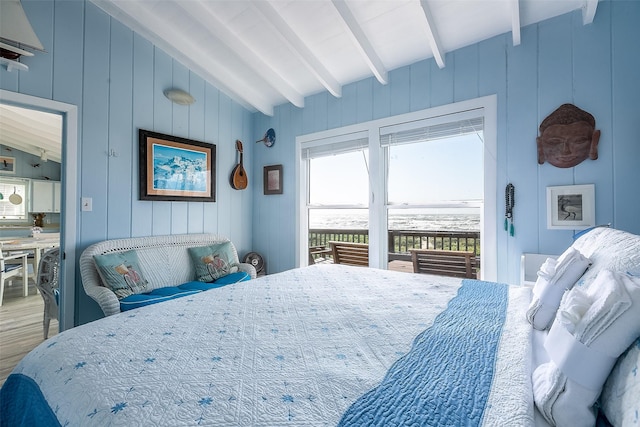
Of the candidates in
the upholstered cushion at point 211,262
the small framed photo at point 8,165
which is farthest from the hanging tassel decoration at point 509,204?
the small framed photo at point 8,165

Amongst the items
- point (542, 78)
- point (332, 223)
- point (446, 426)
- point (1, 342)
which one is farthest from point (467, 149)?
point (1, 342)

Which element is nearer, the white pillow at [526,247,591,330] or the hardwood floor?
the white pillow at [526,247,591,330]

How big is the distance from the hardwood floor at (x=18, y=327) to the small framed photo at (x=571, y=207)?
13.1 ft

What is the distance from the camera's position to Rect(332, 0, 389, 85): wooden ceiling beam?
7.02ft

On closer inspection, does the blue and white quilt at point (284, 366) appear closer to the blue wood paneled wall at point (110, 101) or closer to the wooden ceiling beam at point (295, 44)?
the blue wood paneled wall at point (110, 101)

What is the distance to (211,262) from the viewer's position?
2.99 meters

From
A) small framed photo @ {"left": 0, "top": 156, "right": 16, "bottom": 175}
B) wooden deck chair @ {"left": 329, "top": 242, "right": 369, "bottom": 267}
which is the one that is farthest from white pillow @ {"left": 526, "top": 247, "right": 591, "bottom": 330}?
small framed photo @ {"left": 0, "top": 156, "right": 16, "bottom": 175}

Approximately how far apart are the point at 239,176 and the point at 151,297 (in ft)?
6.21

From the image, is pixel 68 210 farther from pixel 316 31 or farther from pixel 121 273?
pixel 316 31

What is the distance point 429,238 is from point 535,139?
3.91 ft

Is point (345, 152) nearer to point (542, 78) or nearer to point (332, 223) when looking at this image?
point (332, 223)

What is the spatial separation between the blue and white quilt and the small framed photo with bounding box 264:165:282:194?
7.85 ft

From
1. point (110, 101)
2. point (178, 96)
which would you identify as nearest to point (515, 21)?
point (178, 96)

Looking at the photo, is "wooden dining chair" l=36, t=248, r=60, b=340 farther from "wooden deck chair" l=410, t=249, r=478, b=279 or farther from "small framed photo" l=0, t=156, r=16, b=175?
"small framed photo" l=0, t=156, r=16, b=175
